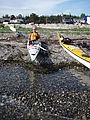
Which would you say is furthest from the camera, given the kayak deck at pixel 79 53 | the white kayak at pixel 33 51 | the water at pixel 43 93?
the white kayak at pixel 33 51

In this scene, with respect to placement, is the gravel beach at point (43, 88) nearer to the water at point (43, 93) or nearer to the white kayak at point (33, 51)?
the water at point (43, 93)

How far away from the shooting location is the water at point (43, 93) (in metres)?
8.01

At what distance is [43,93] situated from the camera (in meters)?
9.98

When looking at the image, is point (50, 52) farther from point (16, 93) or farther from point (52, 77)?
point (16, 93)

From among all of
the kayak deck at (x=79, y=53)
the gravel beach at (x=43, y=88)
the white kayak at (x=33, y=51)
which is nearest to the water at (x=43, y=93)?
the gravel beach at (x=43, y=88)

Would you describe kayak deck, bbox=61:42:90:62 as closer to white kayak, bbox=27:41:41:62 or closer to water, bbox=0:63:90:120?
water, bbox=0:63:90:120

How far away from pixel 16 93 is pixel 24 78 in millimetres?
2555

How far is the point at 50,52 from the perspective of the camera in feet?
Answer: 61.3

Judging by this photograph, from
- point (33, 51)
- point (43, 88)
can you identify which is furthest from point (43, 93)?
point (33, 51)

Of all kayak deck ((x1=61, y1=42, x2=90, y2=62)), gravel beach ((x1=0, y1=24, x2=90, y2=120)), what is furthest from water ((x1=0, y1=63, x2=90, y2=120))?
kayak deck ((x1=61, y1=42, x2=90, y2=62))

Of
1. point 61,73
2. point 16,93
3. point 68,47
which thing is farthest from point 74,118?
point 68,47

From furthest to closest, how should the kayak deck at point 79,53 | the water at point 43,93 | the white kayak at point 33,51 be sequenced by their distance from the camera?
the white kayak at point 33,51
the kayak deck at point 79,53
the water at point 43,93

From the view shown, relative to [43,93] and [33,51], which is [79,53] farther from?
[43,93]

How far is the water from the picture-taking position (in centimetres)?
801
